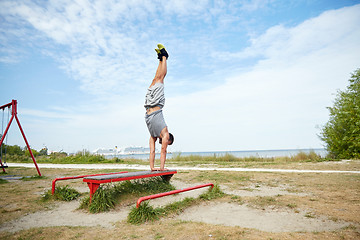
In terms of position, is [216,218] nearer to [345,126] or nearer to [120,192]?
[120,192]

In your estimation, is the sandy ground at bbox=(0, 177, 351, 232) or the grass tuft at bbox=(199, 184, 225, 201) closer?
the sandy ground at bbox=(0, 177, 351, 232)

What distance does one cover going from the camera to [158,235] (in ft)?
10.0

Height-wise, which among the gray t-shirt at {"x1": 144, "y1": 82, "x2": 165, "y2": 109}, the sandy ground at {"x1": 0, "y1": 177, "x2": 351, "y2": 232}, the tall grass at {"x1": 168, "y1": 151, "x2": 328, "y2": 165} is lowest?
the sandy ground at {"x1": 0, "y1": 177, "x2": 351, "y2": 232}

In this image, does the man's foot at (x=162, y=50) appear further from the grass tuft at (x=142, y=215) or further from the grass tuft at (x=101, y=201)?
the grass tuft at (x=142, y=215)

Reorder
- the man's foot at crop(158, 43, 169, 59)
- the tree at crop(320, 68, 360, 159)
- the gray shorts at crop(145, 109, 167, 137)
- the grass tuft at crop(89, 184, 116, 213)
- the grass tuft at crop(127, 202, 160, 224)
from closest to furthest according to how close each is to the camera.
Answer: the grass tuft at crop(127, 202, 160, 224) < the grass tuft at crop(89, 184, 116, 213) < the gray shorts at crop(145, 109, 167, 137) < the man's foot at crop(158, 43, 169, 59) < the tree at crop(320, 68, 360, 159)

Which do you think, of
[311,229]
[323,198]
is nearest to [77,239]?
[311,229]

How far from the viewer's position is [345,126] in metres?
17.9

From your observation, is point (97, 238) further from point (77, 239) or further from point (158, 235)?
point (158, 235)

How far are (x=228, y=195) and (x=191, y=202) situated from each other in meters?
1.23

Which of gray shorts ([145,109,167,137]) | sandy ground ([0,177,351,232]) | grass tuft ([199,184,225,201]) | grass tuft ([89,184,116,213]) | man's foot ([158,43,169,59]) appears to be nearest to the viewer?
sandy ground ([0,177,351,232])

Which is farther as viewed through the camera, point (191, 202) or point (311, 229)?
point (191, 202)

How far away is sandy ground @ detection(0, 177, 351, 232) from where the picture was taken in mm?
3463

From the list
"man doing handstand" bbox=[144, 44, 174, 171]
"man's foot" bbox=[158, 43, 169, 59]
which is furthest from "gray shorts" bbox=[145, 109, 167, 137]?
"man's foot" bbox=[158, 43, 169, 59]

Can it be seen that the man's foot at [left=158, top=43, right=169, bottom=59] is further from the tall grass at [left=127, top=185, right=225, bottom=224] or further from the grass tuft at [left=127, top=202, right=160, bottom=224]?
the grass tuft at [left=127, top=202, right=160, bottom=224]
